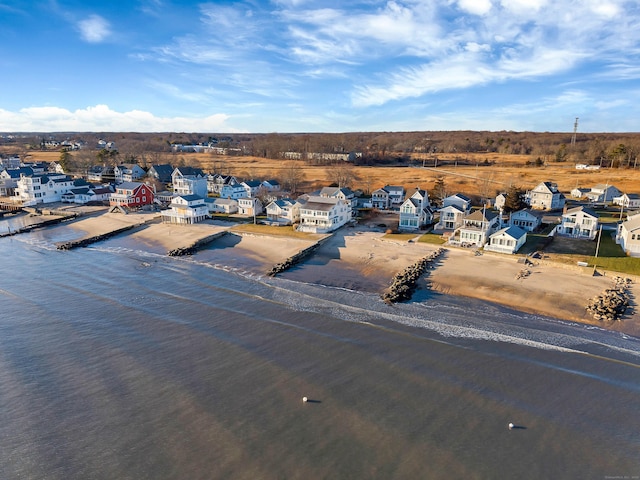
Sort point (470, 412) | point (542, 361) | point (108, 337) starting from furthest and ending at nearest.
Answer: point (108, 337)
point (542, 361)
point (470, 412)

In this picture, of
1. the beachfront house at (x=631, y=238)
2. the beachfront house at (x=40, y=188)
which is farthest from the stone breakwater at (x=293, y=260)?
the beachfront house at (x=40, y=188)

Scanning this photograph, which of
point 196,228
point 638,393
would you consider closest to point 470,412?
point 638,393

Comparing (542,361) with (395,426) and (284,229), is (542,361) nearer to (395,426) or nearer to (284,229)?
(395,426)

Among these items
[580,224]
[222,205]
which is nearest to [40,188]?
[222,205]

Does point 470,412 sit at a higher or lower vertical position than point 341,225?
lower

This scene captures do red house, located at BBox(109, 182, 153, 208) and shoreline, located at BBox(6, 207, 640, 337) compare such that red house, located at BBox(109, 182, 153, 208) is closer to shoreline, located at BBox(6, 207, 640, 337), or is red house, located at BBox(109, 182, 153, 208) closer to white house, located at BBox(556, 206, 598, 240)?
shoreline, located at BBox(6, 207, 640, 337)

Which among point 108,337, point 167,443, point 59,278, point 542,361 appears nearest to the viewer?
point 167,443

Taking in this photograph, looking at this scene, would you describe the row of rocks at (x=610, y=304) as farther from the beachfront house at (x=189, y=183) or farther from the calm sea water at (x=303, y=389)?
the beachfront house at (x=189, y=183)
